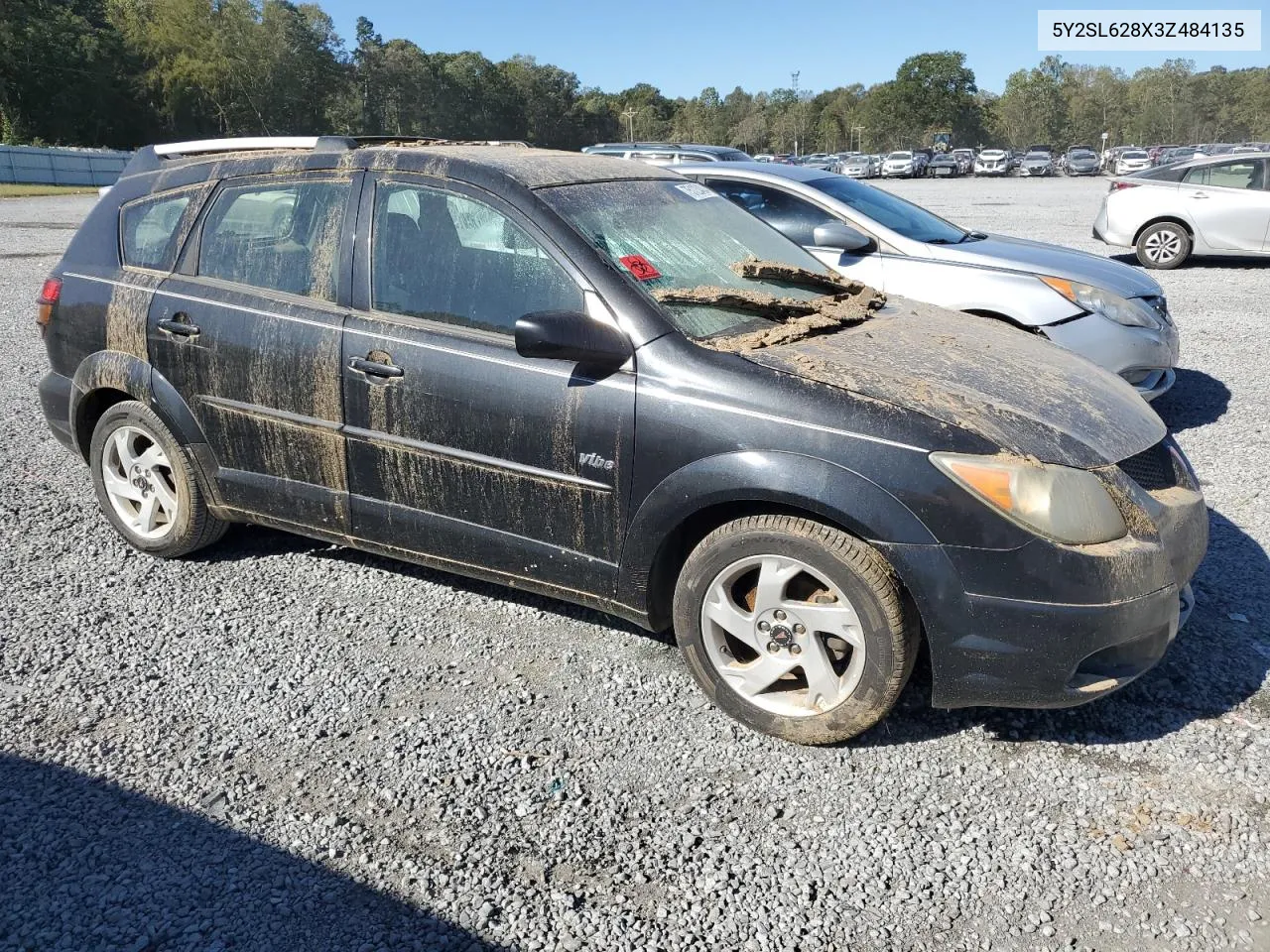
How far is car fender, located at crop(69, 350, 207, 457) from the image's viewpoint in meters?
4.12

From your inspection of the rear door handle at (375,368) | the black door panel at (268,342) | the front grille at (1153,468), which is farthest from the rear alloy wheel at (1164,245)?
the rear door handle at (375,368)

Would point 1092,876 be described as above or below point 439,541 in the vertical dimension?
below

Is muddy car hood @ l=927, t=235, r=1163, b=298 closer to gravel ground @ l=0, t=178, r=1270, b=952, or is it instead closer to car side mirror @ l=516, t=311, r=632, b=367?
gravel ground @ l=0, t=178, r=1270, b=952

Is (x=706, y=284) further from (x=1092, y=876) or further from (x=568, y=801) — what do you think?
(x=1092, y=876)

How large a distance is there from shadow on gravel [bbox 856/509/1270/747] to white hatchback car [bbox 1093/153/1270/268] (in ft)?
37.9

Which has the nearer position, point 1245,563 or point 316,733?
point 316,733

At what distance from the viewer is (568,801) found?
9.42 ft

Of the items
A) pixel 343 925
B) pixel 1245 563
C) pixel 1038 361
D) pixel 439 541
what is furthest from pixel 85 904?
pixel 1245 563

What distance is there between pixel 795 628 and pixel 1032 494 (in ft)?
2.65

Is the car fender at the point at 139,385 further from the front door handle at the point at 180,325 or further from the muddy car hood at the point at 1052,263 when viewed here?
the muddy car hood at the point at 1052,263

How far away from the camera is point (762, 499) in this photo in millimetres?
2998

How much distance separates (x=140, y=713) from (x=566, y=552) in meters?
1.53

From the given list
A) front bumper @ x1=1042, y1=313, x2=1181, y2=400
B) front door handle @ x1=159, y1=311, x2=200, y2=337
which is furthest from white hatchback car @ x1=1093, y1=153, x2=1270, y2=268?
front door handle @ x1=159, y1=311, x2=200, y2=337

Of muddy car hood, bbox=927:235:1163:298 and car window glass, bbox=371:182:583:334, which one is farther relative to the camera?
muddy car hood, bbox=927:235:1163:298
